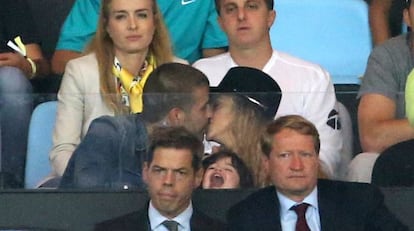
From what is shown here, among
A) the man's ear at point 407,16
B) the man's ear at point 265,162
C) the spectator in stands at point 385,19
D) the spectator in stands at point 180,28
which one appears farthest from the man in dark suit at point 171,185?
the spectator in stands at point 385,19

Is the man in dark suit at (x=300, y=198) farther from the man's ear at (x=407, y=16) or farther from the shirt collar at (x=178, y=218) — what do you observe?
the man's ear at (x=407, y=16)

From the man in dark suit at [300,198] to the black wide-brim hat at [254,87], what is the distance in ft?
0.28

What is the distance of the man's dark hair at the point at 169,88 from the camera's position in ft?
15.3

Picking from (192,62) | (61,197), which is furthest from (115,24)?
(61,197)

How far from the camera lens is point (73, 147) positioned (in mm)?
4797

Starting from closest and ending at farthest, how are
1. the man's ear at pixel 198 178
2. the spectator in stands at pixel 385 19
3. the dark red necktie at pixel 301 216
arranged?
the dark red necktie at pixel 301 216
the man's ear at pixel 198 178
the spectator in stands at pixel 385 19

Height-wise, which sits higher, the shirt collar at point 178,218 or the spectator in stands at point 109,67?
the spectator in stands at point 109,67

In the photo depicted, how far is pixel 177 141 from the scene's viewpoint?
15.1 feet

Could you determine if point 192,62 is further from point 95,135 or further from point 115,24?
point 95,135

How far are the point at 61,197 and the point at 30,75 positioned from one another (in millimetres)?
698

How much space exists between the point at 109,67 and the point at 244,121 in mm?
659

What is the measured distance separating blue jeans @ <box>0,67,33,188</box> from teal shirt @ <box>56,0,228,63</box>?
2.59 feet

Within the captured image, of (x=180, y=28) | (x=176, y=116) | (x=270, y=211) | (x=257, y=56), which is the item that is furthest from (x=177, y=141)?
(x=180, y=28)

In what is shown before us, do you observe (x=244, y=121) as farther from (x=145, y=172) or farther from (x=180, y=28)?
(x=180, y=28)
